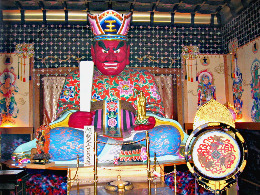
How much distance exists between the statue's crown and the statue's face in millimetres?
77

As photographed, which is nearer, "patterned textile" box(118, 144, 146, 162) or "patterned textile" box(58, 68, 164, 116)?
"patterned textile" box(118, 144, 146, 162)

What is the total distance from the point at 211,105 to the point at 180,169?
1.63 meters

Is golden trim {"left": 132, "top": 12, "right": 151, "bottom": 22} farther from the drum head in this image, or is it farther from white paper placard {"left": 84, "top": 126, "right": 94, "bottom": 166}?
the drum head

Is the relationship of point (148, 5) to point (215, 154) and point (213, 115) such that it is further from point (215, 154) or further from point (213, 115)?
point (215, 154)

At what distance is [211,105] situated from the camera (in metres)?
2.17

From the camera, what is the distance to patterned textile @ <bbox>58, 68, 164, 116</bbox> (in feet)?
13.3

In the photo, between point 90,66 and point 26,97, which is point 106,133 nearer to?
point 90,66

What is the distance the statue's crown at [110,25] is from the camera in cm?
405

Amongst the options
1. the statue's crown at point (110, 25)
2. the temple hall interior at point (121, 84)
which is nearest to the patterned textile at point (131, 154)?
the temple hall interior at point (121, 84)

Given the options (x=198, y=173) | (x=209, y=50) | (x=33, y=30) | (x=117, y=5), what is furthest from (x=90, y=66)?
(x=209, y=50)

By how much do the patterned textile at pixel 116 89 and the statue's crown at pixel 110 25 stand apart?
52 cm

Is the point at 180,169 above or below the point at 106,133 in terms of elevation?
below

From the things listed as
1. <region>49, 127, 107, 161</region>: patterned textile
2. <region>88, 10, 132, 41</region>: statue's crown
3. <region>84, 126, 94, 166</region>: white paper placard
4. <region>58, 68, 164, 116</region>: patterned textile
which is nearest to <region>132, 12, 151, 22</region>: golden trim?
<region>88, 10, 132, 41</region>: statue's crown

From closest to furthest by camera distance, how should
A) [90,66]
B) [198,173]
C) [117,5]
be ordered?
[198,173] < [90,66] < [117,5]
